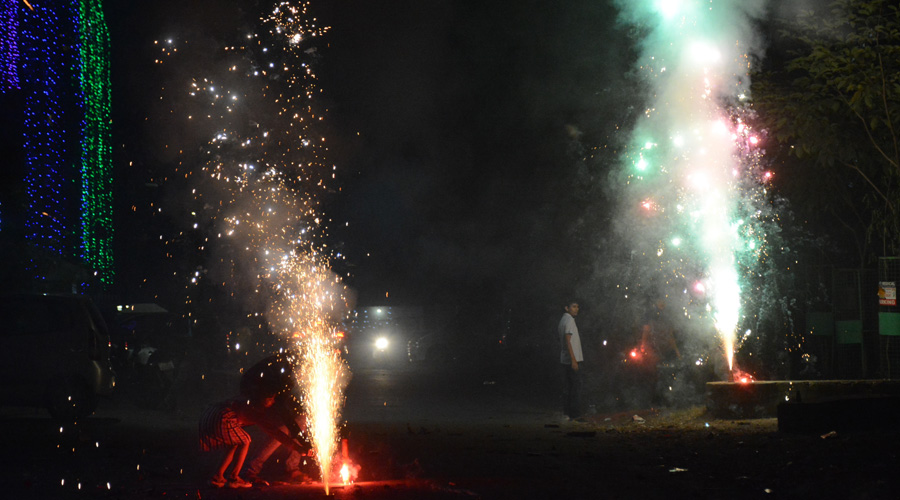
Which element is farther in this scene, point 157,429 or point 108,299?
point 108,299

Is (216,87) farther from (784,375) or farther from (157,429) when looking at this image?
Answer: (784,375)

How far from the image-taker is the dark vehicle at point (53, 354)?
1169 cm

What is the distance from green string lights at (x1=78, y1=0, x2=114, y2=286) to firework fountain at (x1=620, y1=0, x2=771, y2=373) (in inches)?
466

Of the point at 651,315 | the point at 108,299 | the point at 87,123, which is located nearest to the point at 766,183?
the point at 651,315

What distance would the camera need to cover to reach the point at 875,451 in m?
7.20

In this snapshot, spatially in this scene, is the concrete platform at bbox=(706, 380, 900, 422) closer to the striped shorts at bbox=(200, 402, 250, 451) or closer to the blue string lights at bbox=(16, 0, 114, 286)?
the striped shorts at bbox=(200, 402, 250, 451)

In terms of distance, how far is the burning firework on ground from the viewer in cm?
1401

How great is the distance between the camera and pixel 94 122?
18.1m

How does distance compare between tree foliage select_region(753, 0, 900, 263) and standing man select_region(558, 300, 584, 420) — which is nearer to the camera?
tree foliage select_region(753, 0, 900, 263)

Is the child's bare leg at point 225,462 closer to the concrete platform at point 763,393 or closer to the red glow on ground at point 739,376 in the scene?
the concrete platform at point 763,393

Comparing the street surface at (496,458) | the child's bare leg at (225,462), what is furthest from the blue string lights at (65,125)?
the child's bare leg at (225,462)

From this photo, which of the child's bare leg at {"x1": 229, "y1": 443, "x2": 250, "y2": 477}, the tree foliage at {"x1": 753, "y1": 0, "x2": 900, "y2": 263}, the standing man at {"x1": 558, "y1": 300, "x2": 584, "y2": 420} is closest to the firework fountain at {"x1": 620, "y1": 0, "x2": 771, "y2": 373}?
the tree foliage at {"x1": 753, "y1": 0, "x2": 900, "y2": 263}

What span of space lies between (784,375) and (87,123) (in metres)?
16.3

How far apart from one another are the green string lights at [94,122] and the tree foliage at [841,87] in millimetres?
14160
